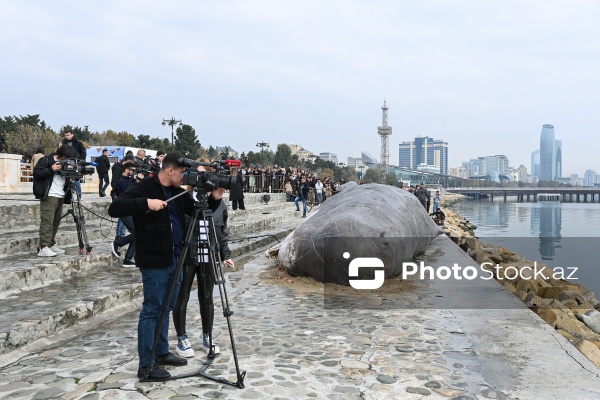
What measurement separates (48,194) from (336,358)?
5286 millimetres

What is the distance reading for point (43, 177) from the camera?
7414 millimetres

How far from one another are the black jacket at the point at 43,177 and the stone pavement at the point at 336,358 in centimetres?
252

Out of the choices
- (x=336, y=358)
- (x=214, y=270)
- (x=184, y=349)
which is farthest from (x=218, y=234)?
(x=336, y=358)

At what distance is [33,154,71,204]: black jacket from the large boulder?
3738 millimetres

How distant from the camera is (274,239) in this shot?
13.3 metres

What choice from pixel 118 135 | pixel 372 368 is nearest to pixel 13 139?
pixel 118 135

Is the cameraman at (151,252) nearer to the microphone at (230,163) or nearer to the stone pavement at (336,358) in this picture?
the stone pavement at (336,358)

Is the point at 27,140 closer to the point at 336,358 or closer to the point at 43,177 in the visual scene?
the point at 43,177

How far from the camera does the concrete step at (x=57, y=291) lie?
189 inches

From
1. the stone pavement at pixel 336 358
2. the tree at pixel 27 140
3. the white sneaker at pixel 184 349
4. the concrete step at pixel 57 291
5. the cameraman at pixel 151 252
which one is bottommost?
the stone pavement at pixel 336 358

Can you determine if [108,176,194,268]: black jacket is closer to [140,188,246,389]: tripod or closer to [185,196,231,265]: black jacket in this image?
[140,188,246,389]: tripod

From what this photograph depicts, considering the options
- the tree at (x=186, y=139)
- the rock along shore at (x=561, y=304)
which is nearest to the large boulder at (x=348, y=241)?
the rock along shore at (x=561, y=304)

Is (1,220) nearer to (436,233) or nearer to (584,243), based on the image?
(436,233)

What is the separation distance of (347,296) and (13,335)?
4.08m
